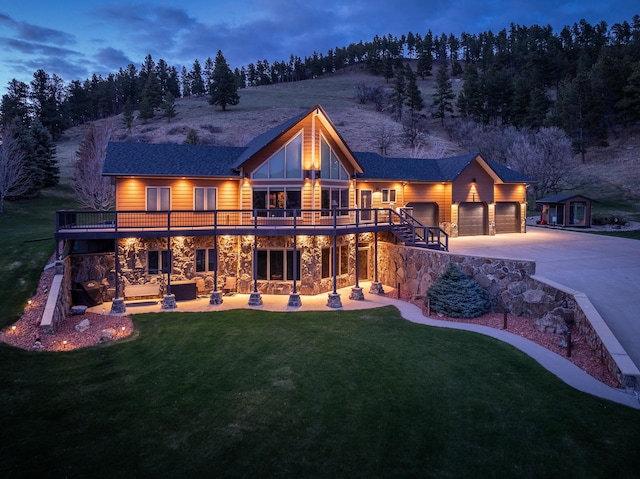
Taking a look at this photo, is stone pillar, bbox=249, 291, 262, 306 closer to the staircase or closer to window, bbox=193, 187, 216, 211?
window, bbox=193, 187, 216, 211

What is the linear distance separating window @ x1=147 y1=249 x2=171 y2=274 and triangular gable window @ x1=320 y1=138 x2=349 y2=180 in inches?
356

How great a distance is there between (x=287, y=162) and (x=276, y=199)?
6.71 feet

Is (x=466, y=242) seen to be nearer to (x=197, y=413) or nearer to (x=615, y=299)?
(x=615, y=299)

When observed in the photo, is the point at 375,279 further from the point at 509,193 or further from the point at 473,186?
the point at 509,193

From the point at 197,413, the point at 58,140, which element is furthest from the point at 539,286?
the point at 58,140

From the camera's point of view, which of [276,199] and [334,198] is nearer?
[276,199]

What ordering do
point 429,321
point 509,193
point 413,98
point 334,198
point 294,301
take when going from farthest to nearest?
point 413,98, point 509,193, point 334,198, point 294,301, point 429,321

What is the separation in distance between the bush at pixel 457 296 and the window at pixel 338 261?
567 cm

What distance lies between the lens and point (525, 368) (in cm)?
1089

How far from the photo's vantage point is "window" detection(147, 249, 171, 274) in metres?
19.6

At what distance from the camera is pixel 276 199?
21688 millimetres

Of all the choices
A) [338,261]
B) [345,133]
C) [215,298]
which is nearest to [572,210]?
[338,261]

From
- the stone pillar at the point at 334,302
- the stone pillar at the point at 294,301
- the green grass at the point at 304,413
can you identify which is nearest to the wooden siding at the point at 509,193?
the stone pillar at the point at 334,302

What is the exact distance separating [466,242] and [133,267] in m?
18.9
